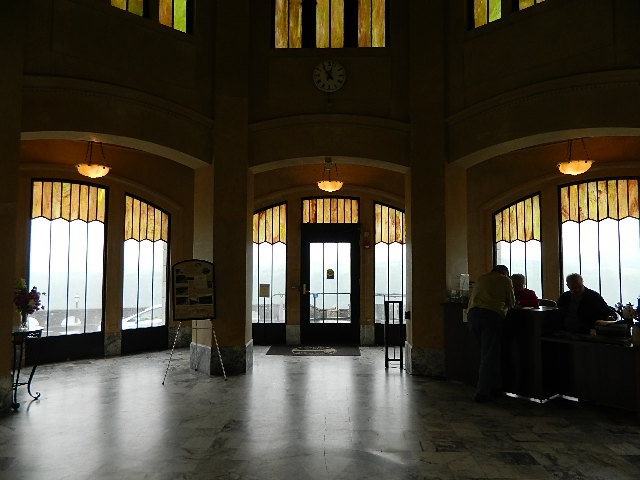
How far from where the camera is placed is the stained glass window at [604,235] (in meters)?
8.90

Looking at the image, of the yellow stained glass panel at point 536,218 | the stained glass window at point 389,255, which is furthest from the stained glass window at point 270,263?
the yellow stained glass panel at point 536,218

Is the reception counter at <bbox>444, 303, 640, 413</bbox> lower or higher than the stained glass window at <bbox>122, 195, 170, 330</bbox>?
lower

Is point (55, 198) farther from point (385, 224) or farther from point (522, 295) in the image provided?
point (522, 295)

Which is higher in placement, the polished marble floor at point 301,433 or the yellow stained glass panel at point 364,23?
the yellow stained glass panel at point 364,23

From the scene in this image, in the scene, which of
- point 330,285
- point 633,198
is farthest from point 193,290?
point 633,198

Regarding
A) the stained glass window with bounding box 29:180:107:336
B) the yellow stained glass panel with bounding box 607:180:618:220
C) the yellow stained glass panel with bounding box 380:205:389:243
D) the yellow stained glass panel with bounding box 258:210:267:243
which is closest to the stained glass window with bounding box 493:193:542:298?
the yellow stained glass panel with bounding box 607:180:618:220

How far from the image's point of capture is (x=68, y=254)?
8.30 meters

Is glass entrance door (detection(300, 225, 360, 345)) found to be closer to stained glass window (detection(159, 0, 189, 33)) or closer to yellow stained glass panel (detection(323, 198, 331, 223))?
yellow stained glass panel (detection(323, 198, 331, 223))

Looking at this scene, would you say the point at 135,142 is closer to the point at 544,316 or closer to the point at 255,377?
the point at 255,377

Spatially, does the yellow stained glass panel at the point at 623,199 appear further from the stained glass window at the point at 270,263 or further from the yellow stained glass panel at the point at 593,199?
the stained glass window at the point at 270,263

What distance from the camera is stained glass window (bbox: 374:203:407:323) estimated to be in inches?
402

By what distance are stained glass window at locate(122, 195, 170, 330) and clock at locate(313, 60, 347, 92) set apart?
13.0 feet

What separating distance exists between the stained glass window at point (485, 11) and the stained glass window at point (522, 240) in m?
3.66

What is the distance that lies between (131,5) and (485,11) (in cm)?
477
